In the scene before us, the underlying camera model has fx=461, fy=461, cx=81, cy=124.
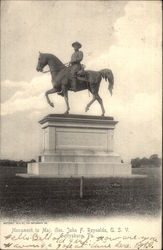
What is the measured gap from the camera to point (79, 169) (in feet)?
47.7

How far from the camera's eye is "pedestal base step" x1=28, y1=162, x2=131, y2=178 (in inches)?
561

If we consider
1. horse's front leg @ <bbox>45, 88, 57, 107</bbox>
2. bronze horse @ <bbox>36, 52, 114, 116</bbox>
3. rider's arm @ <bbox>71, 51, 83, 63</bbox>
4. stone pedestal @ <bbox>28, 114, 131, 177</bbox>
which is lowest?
stone pedestal @ <bbox>28, 114, 131, 177</bbox>

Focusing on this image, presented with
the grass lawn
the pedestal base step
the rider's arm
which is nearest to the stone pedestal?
the pedestal base step

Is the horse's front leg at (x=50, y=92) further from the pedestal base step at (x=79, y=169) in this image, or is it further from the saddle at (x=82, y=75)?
the pedestal base step at (x=79, y=169)

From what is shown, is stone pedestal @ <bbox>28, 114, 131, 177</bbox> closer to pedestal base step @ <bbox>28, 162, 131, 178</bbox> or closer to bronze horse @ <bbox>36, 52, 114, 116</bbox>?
pedestal base step @ <bbox>28, 162, 131, 178</bbox>

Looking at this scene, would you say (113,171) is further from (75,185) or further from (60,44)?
(60,44)

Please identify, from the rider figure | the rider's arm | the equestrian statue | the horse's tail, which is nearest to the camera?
the rider figure

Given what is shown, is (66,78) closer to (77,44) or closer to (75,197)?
(77,44)

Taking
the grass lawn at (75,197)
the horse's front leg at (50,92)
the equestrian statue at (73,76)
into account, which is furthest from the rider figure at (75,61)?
the grass lawn at (75,197)

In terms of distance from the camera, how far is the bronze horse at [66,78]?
14.7 m

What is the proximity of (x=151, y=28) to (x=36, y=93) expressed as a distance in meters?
4.76

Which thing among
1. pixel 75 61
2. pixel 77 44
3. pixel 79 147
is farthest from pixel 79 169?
A: pixel 77 44

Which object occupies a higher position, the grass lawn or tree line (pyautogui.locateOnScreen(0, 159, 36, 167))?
tree line (pyautogui.locateOnScreen(0, 159, 36, 167))

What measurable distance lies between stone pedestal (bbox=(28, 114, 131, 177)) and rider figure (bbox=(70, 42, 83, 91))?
1.23m
